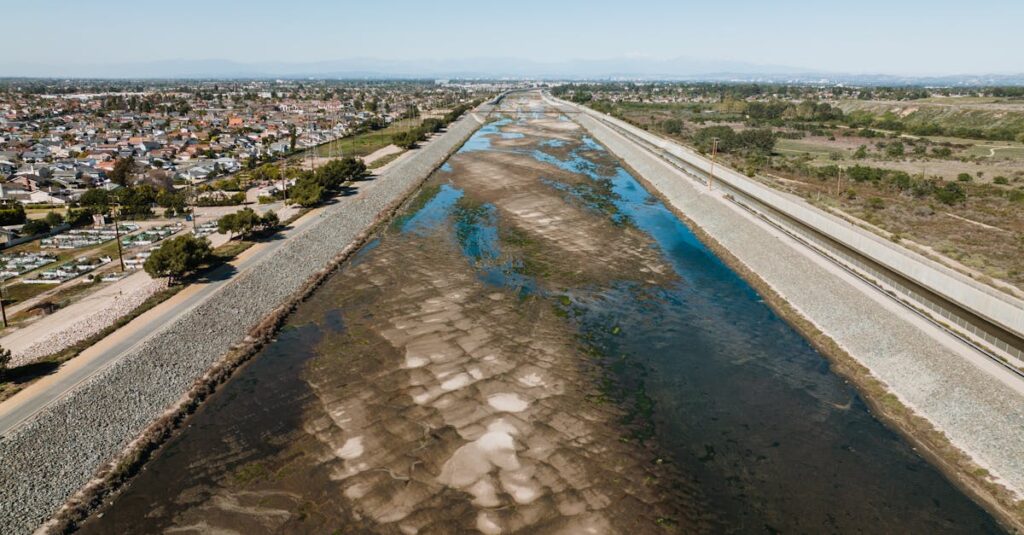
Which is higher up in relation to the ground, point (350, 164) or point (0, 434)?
point (350, 164)

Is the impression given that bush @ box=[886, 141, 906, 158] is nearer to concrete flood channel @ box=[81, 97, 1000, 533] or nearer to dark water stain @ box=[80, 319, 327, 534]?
concrete flood channel @ box=[81, 97, 1000, 533]

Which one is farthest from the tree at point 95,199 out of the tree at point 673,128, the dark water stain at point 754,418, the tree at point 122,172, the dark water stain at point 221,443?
the tree at point 673,128

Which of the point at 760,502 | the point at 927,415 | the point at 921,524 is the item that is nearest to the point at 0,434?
the point at 760,502

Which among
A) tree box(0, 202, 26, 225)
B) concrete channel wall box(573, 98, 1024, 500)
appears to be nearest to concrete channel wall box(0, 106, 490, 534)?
tree box(0, 202, 26, 225)

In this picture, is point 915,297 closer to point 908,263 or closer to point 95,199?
point 908,263

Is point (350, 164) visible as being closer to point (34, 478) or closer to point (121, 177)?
point (121, 177)

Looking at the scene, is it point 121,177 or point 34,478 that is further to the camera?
point 121,177

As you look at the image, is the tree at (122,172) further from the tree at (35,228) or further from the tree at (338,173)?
the tree at (338,173)
